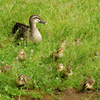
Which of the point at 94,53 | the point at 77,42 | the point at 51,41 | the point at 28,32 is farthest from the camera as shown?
the point at 51,41

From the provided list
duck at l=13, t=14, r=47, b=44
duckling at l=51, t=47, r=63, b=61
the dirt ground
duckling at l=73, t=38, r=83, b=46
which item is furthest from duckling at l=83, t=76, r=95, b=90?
duck at l=13, t=14, r=47, b=44

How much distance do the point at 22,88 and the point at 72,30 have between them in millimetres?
2700

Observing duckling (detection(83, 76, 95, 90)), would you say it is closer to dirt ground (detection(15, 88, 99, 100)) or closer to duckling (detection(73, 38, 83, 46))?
dirt ground (detection(15, 88, 99, 100))

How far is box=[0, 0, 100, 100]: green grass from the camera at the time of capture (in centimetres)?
414

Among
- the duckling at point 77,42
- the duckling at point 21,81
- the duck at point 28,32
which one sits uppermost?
the duck at point 28,32

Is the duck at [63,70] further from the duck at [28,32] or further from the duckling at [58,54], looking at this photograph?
the duck at [28,32]

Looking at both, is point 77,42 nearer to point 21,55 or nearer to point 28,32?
point 28,32

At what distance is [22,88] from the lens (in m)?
3.96

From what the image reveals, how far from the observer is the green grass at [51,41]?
A: 4.14m

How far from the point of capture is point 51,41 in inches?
223

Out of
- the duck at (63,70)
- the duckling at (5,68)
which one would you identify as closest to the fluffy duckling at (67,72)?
the duck at (63,70)

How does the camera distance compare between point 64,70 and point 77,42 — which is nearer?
point 64,70

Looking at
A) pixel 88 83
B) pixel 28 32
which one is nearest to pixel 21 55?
pixel 28 32

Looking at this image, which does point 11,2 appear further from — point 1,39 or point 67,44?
point 67,44
